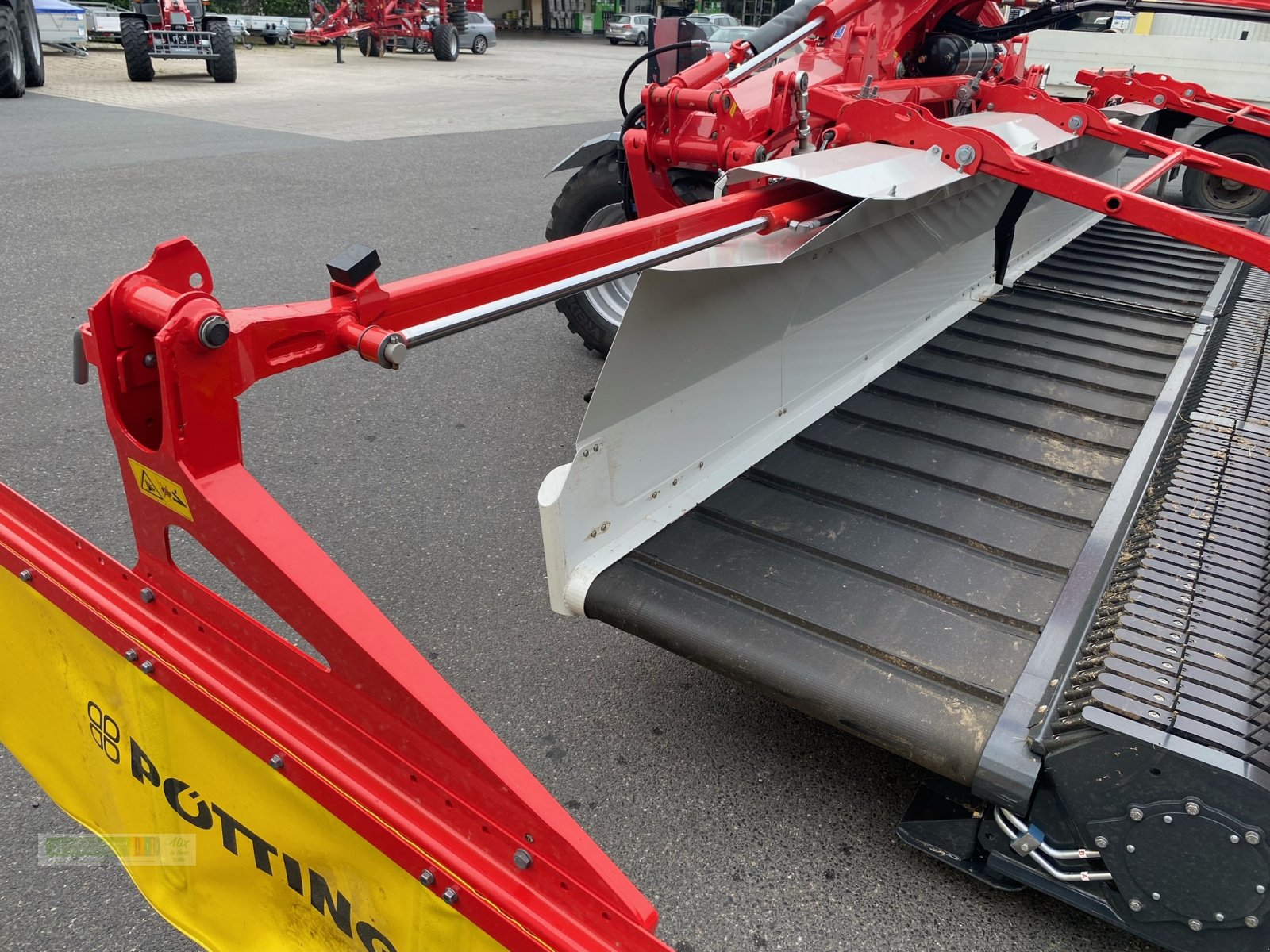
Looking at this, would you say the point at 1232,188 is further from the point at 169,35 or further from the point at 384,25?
the point at 384,25

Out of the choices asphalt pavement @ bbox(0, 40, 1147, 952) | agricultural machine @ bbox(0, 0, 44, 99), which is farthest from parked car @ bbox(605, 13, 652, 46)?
asphalt pavement @ bbox(0, 40, 1147, 952)

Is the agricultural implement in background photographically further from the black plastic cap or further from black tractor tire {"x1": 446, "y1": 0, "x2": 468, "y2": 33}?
black tractor tire {"x1": 446, "y1": 0, "x2": 468, "y2": 33}

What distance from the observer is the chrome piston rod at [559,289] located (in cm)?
143

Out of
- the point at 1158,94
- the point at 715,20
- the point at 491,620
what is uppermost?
the point at 715,20

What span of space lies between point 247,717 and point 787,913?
112 cm

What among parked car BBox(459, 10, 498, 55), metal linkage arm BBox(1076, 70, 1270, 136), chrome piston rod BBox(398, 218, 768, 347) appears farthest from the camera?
parked car BBox(459, 10, 498, 55)

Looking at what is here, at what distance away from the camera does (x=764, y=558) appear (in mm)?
2262

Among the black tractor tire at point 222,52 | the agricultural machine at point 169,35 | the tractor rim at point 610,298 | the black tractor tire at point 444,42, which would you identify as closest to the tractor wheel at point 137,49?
the agricultural machine at point 169,35

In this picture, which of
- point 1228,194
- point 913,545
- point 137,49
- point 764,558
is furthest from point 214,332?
point 137,49

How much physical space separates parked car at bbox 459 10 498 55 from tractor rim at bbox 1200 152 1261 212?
20.5m

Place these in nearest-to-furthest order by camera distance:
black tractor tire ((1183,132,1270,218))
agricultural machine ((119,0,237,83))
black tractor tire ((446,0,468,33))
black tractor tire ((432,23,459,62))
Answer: black tractor tire ((1183,132,1270,218)) < agricultural machine ((119,0,237,83)) < black tractor tire ((432,23,459,62)) < black tractor tire ((446,0,468,33))

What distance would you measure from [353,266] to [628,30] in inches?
1259

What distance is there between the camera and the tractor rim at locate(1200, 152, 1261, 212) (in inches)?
276

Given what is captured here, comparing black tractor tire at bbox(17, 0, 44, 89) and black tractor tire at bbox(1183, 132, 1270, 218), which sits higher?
black tractor tire at bbox(17, 0, 44, 89)
